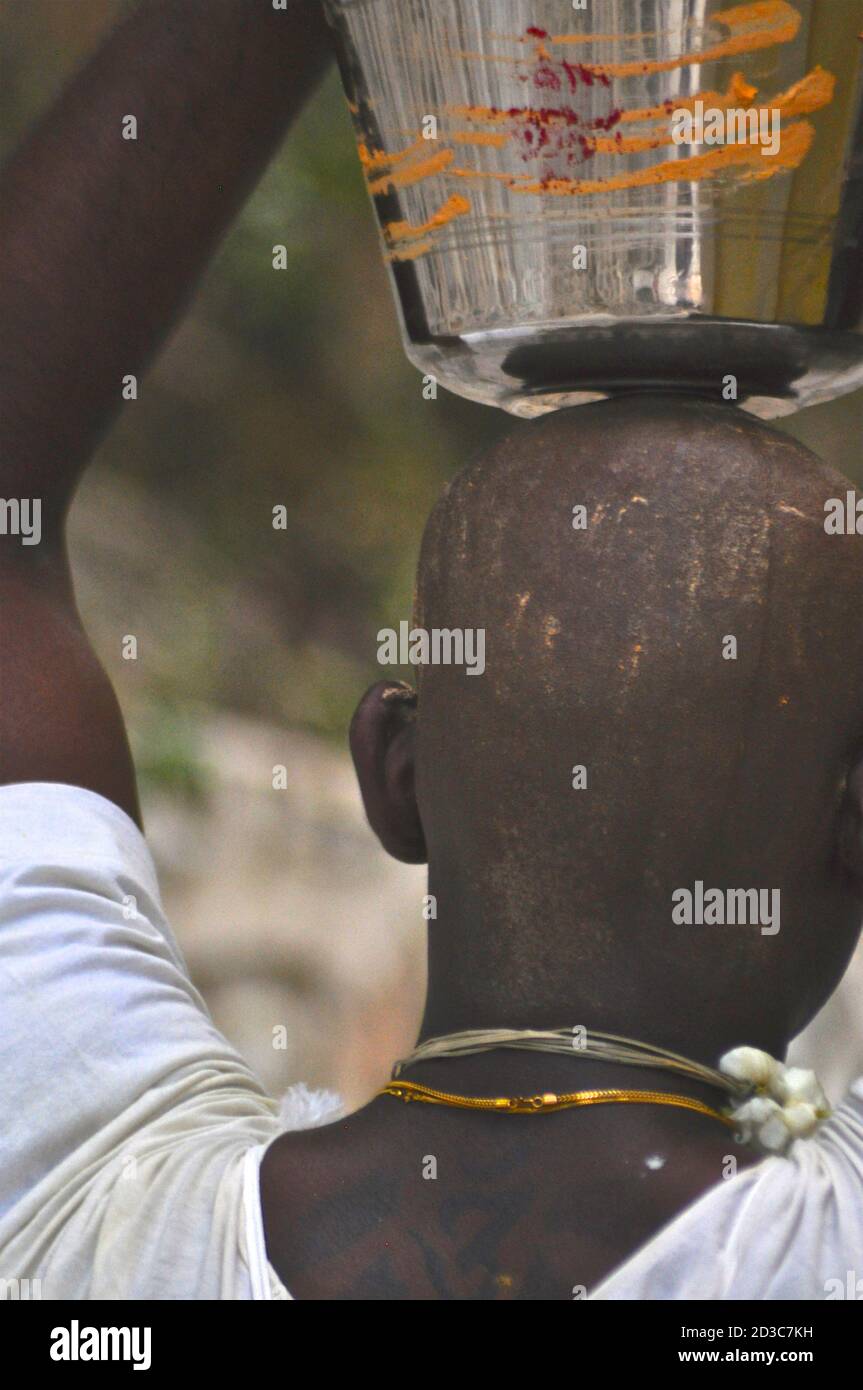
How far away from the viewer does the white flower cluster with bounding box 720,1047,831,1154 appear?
0.95m

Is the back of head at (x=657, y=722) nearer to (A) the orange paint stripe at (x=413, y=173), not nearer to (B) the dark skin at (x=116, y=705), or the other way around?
(B) the dark skin at (x=116, y=705)

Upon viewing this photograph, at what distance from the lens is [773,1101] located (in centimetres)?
96

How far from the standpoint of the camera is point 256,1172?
0.98 metres

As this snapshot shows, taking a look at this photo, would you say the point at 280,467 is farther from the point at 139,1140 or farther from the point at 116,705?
the point at 139,1140

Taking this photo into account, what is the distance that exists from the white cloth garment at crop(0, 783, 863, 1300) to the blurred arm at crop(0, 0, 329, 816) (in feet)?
0.28

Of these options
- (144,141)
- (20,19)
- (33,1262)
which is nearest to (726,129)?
(144,141)

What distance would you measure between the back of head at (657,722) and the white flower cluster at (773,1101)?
0.03 m

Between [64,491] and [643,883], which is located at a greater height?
[64,491]

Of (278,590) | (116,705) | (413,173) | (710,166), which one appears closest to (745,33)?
(710,166)

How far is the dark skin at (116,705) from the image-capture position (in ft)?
3.10

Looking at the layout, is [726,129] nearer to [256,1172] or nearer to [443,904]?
[443,904]

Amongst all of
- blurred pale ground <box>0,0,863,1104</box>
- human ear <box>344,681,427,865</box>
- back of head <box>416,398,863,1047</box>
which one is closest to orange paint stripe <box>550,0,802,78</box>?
back of head <box>416,398,863,1047</box>

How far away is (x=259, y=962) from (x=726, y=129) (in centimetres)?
241

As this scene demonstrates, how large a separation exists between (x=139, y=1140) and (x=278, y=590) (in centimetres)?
226
